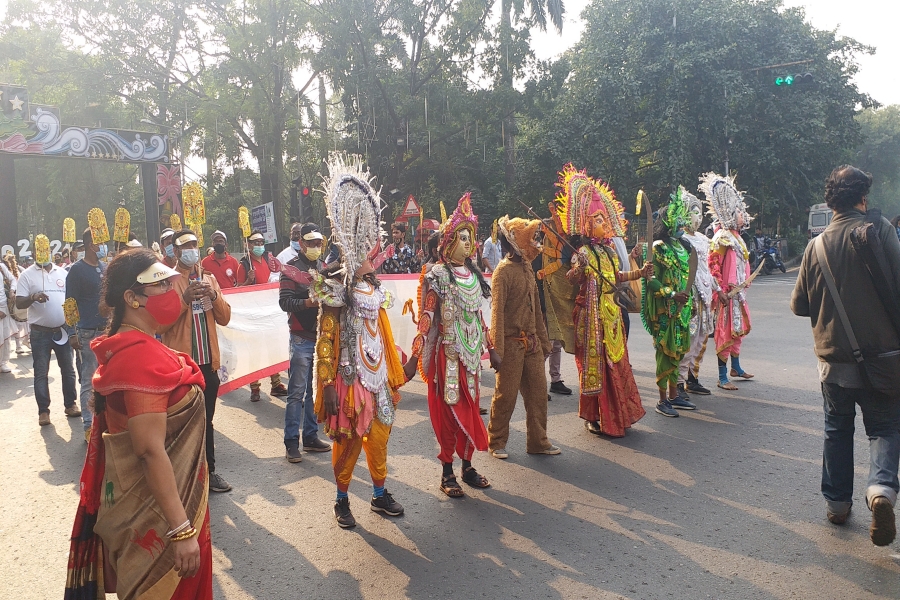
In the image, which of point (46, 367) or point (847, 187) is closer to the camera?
point (847, 187)

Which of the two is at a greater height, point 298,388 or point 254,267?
point 254,267

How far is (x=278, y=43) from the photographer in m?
23.6

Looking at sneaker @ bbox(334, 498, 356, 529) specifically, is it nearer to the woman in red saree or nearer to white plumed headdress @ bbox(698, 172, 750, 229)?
the woman in red saree

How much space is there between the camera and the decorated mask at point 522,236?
227 inches

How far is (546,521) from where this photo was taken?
4578mm

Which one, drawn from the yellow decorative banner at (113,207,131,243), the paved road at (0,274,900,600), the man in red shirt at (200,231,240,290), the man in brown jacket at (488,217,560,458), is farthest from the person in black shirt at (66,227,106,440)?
the man in brown jacket at (488,217,560,458)

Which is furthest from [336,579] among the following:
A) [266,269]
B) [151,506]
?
[266,269]

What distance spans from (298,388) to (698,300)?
14.1 ft

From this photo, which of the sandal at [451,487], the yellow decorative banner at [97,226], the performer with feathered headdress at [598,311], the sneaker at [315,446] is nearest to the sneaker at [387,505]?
the sandal at [451,487]

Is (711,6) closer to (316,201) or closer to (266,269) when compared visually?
(316,201)

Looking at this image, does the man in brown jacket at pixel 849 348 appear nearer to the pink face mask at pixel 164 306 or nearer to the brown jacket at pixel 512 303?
the brown jacket at pixel 512 303

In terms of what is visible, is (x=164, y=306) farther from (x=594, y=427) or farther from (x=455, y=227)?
(x=594, y=427)

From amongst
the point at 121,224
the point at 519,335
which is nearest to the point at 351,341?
the point at 519,335

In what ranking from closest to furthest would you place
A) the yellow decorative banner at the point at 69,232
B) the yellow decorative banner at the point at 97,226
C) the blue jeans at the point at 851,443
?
the blue jeans at the point at 851,443 → the yellow decorative banner at the point at 97,226 → the yellow decorative banner at the point at 69,232
